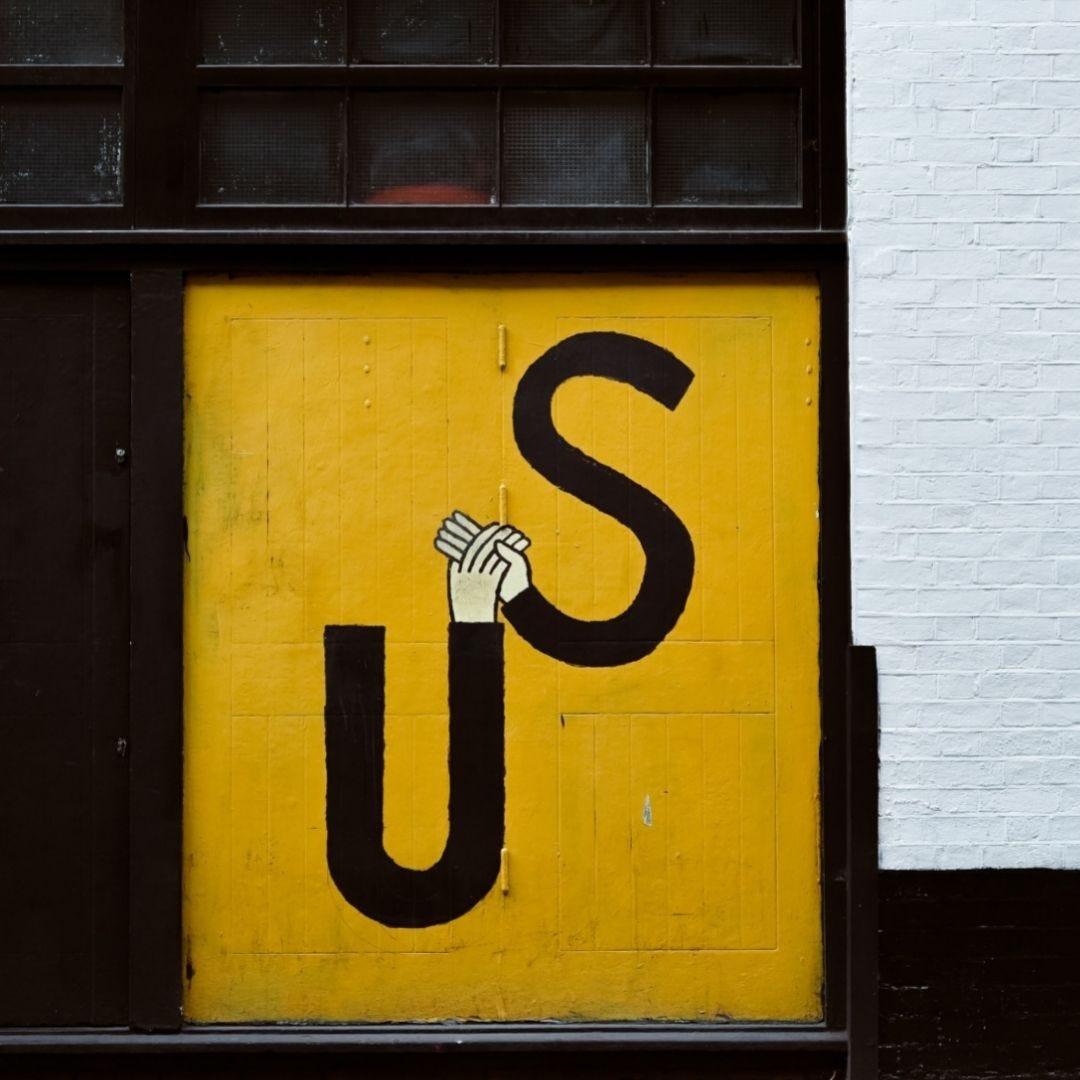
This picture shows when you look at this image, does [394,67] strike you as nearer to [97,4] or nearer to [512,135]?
[512,135]

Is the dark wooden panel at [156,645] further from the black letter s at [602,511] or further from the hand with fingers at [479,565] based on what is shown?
the black letter s at [602,511]

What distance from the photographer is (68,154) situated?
4273 millimetres

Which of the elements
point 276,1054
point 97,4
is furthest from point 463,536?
point 97,4

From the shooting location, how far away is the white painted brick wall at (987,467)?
13.4 feet

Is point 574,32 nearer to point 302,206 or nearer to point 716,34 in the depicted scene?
point 716,34

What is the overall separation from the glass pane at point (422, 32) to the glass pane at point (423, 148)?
13cm

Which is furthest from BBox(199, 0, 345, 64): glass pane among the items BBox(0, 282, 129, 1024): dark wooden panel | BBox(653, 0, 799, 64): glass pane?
BBox(653, 0, 799, 64): glass pane

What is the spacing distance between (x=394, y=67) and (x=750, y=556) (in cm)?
206

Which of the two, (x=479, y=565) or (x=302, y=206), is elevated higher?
(x=302, y=206)

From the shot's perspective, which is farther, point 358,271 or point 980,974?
point 358,271

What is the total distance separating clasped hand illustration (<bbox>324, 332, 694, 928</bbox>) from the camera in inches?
166

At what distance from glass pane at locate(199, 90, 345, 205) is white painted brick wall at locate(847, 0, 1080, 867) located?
191 cm

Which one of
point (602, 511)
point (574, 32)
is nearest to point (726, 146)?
point (574, 32)

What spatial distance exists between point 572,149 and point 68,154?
1728 mm
